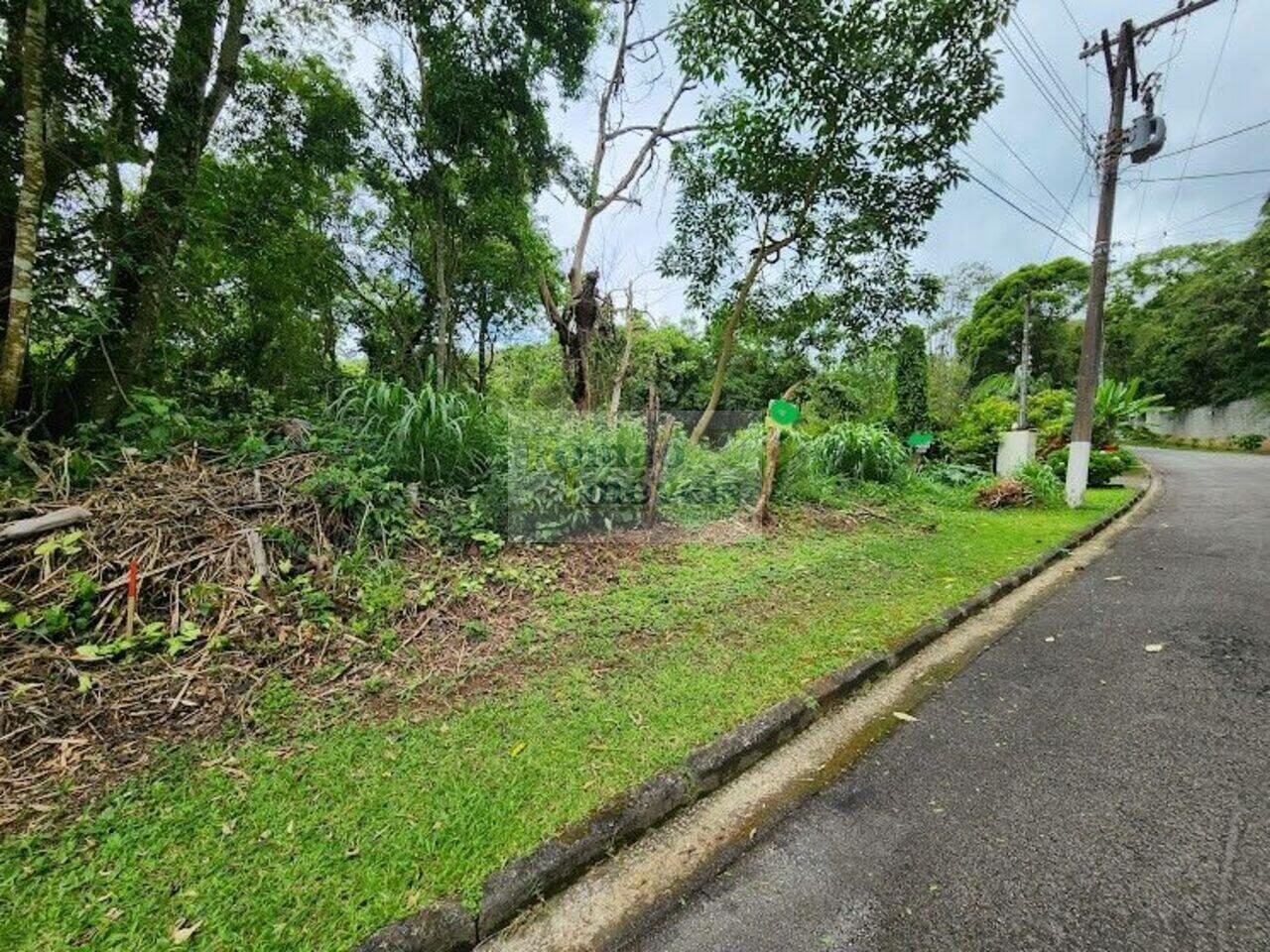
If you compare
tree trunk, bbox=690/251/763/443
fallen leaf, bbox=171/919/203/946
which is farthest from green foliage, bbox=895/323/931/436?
fallen leaf, bbox=171/919/203/946

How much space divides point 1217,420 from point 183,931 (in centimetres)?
3297

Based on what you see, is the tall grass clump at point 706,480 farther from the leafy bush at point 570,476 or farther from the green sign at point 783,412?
the green sign at point 783,412

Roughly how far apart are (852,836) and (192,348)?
5639 mm

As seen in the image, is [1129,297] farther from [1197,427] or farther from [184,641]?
[184,641]

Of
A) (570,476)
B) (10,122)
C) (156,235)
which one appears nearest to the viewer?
(10,122)

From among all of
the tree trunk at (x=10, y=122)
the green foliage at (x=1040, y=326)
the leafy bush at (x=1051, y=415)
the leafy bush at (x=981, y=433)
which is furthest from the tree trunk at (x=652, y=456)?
the green foliage at (x=1040, y=326)

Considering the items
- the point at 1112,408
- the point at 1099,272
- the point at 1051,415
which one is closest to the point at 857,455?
the point at 1099,272

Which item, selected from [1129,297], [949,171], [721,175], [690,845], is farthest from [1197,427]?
[690,845]

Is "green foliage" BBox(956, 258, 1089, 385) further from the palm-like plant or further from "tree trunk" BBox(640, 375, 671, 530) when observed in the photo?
"tree trunk" BBox(640, 375, 671, 530)

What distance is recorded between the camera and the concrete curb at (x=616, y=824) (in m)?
1.23

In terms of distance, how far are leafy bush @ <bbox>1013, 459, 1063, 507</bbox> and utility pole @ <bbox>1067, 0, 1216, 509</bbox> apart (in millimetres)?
186

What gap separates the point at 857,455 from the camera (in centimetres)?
703

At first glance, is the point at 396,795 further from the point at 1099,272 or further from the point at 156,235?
the point at 1099,272

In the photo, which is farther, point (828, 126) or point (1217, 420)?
point (1217, 420)
